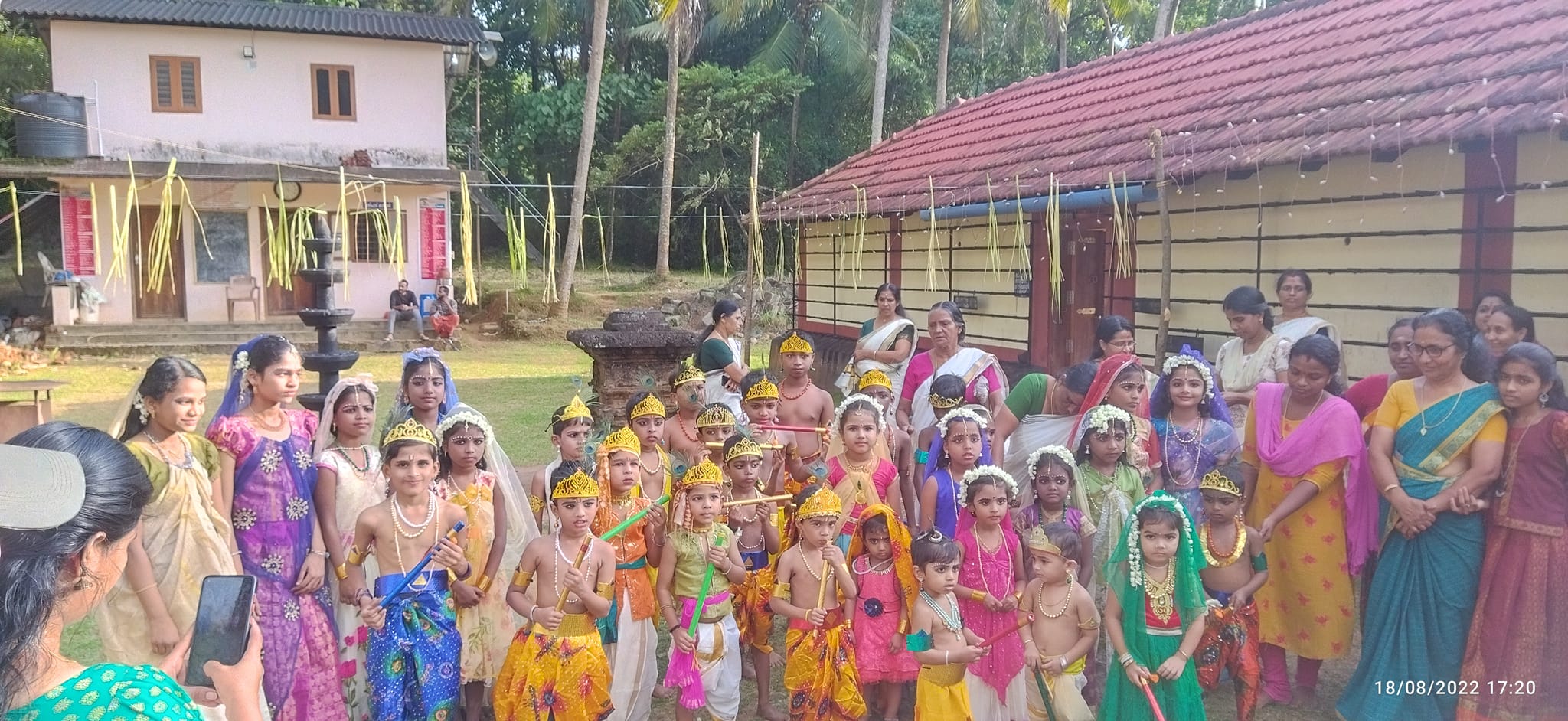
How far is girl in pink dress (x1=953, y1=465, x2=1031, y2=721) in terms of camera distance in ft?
11.7

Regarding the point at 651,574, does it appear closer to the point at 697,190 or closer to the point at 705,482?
the point at 705,482

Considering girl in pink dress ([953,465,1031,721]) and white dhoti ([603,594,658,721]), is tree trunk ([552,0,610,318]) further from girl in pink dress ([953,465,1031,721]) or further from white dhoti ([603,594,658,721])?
girl in pink dress ([953,465,1031,721])

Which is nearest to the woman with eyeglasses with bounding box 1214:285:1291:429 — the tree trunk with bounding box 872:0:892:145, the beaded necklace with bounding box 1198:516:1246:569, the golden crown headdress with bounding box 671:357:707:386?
the beaded necklace with bounding box 1198:516:1246:569

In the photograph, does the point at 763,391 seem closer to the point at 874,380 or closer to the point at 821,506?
the point at 874,380

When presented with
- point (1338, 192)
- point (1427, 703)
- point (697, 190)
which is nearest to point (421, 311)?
point (697, 190)

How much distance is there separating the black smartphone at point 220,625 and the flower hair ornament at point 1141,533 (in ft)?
8.51

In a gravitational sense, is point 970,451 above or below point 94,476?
below

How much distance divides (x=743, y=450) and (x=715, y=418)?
0.42 meters

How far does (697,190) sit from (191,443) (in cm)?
1835

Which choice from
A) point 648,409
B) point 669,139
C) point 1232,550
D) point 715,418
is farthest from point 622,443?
point 669,139

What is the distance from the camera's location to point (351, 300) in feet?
57.7

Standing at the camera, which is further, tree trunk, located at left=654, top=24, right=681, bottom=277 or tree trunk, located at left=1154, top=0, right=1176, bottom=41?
tree trunk, located at left=654, top=24, right=681, bottom=277

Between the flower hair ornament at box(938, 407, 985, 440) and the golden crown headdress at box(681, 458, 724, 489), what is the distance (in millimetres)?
949

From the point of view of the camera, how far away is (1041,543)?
3473mm
